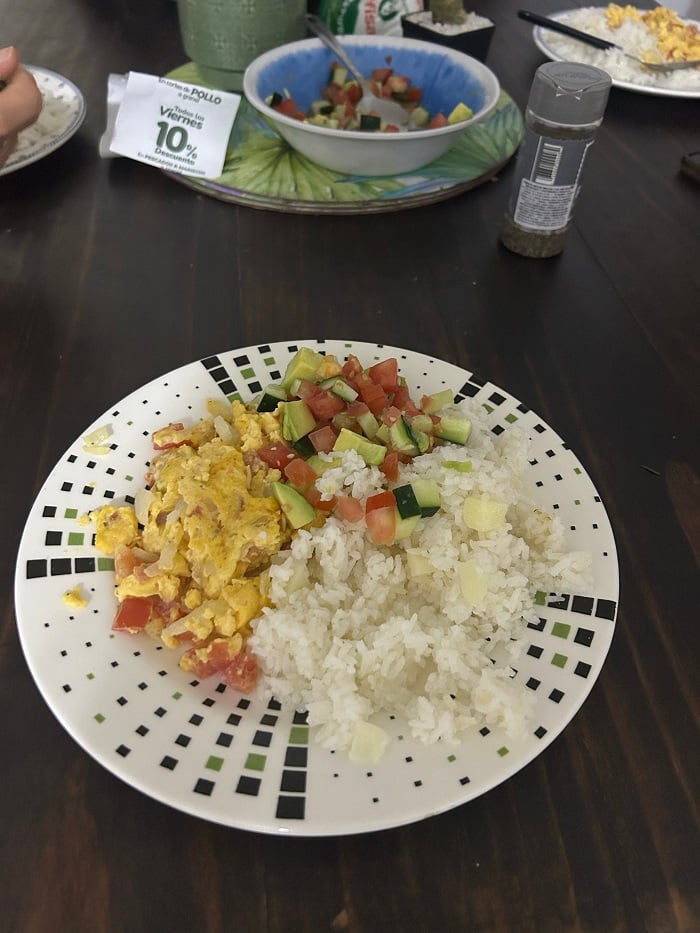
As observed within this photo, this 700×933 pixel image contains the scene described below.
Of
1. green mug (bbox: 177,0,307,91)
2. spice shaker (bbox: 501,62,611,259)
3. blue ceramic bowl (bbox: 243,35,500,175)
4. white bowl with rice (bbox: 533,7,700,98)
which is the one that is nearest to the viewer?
spice shaker (bbox: 501,62,611,259)

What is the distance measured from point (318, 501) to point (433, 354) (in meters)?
0.67

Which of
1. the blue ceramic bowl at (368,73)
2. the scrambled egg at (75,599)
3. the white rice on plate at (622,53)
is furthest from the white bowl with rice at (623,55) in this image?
the scrambled egg at (75,599)

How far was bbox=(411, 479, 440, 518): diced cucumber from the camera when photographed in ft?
3.69

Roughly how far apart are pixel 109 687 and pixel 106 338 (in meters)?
1.03

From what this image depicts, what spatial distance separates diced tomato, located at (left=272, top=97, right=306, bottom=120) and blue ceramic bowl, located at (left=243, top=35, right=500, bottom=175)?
0.05m

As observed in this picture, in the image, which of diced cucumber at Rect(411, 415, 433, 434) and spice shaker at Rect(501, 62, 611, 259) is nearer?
diced cucumber at Rect(411, 415, 433, 434)

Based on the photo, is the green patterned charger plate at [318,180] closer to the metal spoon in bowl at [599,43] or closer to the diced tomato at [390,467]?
the metal spoon in bowl at [599,43]

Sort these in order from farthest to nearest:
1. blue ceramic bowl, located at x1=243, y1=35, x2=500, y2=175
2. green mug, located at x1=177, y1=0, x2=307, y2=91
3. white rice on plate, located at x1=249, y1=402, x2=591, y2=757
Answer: green mug, located at x1=177, y1=0, x2=307, y2=91 → blue ceramic bowl, located at x1=243, y1=35, x2=500, y2=175 → white rice on plate, located at x1=249, y1=402, x2=591, y2=757

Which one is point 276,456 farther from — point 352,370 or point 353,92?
point 353,92

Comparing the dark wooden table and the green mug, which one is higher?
the green mug

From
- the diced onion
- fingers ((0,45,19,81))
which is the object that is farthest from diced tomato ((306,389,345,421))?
fingers ((0,45,19,81))

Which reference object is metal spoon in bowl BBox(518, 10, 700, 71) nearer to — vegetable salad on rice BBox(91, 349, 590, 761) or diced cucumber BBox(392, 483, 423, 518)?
vegetable salad on rice BBox(91, 349, 590, 761)

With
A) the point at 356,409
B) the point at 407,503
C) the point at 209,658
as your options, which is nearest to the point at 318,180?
the point at 356,409

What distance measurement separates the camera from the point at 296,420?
1.22 metres
